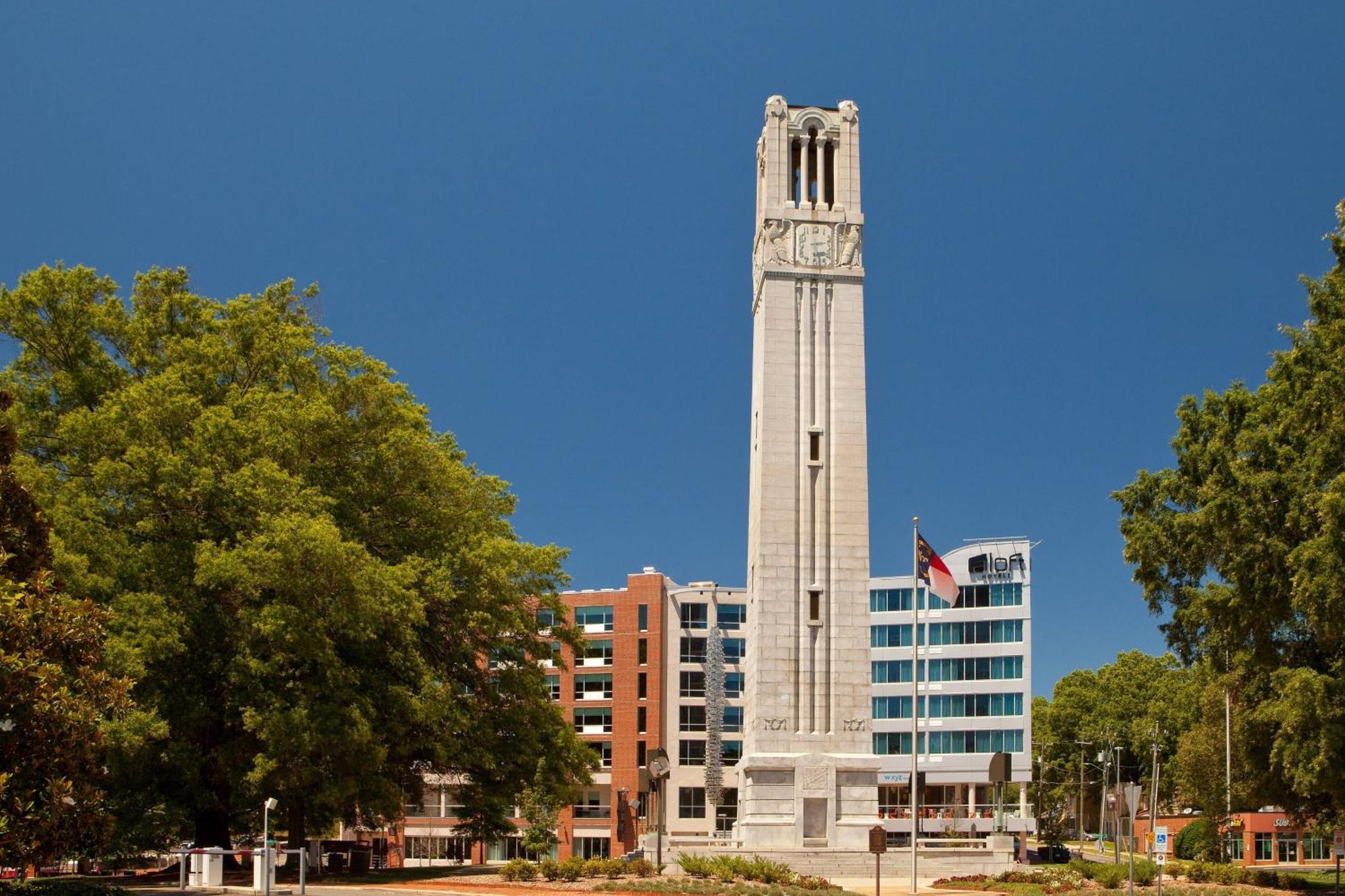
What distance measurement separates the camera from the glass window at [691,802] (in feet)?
305

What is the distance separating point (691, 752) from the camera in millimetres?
95000

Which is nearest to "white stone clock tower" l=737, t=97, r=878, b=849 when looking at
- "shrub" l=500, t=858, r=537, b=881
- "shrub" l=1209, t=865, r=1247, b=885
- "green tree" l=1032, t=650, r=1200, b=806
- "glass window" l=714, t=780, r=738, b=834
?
"shrub" l=1209, t=865, r=1247, b=885

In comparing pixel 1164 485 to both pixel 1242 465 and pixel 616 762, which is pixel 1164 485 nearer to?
pixel 1242 465

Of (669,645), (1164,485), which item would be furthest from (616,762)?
(1164,485)

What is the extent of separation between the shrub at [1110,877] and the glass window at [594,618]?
57410mm

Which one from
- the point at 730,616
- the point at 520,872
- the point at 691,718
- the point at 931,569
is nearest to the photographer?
the point at 520,872

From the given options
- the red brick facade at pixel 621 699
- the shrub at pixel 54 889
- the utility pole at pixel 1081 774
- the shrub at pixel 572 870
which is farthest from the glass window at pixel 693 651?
the shrub at pixel 54 889

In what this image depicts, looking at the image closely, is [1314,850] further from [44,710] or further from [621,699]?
[44,710]

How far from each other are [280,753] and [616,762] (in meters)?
56.7

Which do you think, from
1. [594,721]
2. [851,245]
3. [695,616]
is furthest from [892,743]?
[851,245]

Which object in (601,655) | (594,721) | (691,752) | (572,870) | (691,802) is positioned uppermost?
(601,655)

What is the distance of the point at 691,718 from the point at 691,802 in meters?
5.55

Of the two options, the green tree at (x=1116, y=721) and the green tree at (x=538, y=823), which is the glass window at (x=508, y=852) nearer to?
the green tree at (x=538, y=823)

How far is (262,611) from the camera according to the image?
38.9 meters
